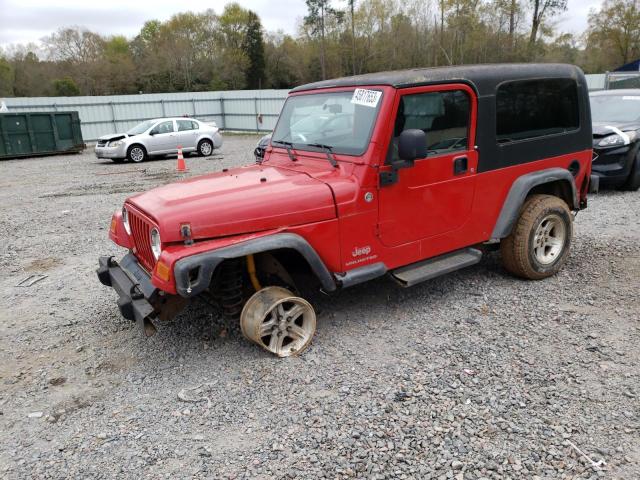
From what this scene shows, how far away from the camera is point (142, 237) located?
12.5 feet

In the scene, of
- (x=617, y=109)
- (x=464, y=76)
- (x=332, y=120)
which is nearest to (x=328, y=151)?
(x=332, y=120)

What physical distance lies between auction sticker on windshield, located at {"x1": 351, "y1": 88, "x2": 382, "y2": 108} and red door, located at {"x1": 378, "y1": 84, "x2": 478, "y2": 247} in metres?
0.17

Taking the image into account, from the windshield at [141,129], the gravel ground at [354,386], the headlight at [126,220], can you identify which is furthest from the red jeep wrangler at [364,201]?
the windshield at [141,129]

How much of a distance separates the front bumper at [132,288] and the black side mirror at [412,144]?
2.07m

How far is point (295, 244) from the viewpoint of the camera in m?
3.52

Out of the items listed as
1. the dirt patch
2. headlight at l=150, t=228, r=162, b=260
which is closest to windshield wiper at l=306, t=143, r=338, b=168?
headlight at l=150, t=228, r=162, b=260

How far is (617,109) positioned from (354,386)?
8870 millimetres

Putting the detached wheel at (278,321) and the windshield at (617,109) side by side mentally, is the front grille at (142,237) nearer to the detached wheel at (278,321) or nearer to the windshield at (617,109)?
the detached wheel at (278,321)

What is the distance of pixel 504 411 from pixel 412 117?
2.27m

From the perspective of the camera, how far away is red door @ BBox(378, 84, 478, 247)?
3.95 meters

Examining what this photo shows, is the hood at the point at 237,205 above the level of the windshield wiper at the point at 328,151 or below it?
below

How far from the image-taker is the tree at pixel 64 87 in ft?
132

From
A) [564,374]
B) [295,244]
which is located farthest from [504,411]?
[295,244]

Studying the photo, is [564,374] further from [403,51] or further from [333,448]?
[403,51]
